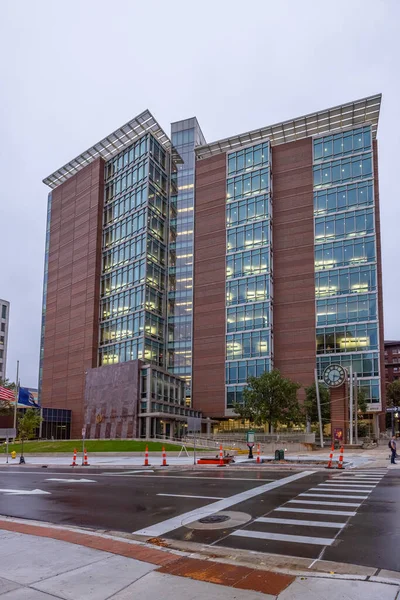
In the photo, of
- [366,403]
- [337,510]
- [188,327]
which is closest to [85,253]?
[188,327]

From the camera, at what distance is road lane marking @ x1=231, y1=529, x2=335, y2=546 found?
9.15m

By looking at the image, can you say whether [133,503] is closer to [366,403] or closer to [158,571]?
[158,571]

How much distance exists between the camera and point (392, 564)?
7773 millimetres

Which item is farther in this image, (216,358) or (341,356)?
(216,358)

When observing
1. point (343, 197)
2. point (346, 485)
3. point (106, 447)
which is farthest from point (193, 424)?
point (343, 197)

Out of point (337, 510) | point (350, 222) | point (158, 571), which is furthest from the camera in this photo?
point (350, 222)

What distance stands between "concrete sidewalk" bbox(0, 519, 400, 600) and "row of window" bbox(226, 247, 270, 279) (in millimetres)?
71159

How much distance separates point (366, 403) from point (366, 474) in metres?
49.7

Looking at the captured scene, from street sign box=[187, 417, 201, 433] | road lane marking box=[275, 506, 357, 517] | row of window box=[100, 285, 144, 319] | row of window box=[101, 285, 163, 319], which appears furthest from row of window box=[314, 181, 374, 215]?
road lane marking box=[275, 506, 357, 517]

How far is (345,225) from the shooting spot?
75375 millimetres

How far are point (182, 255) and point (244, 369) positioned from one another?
73.0 feet

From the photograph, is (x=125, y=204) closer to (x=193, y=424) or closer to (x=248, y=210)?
(x=248, y=210)

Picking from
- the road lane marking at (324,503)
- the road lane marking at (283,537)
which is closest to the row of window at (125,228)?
the road lane marking at (324,503)

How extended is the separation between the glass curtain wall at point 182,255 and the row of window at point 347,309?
21.1 m
